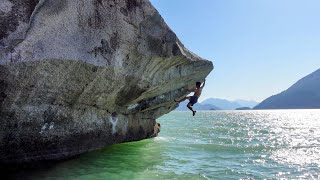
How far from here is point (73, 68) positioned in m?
11.9

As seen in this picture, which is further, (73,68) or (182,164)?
(182,164)

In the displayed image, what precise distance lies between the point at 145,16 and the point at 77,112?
531 cm

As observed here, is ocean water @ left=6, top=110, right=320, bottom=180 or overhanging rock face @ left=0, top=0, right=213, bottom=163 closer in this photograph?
overhanging rock face @ left=0, top=0, right=213, bottom=163

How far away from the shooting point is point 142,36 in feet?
46.6

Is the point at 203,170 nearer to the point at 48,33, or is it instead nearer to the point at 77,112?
the point at 77,112

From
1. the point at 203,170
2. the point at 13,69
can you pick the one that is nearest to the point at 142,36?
the point at 13,69

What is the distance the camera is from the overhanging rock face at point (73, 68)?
10562 millimetres

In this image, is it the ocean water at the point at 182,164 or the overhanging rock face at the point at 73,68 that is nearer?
the overhanging rock face at the point at 73,68

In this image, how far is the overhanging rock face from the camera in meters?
10.6

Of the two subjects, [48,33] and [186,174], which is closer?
[48,33]

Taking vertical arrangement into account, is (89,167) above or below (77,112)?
below

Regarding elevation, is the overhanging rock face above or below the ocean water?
above

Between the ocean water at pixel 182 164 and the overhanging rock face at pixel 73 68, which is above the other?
the overhanging rock face at pixel 73 68

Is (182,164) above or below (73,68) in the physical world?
below
